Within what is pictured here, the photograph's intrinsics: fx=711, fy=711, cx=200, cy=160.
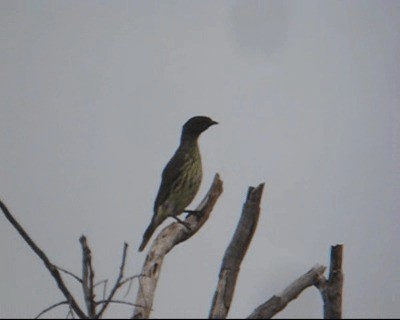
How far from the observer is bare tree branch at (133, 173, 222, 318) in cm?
521

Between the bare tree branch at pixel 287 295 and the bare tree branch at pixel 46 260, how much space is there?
1.33m

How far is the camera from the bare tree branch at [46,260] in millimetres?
4770

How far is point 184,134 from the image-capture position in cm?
1136

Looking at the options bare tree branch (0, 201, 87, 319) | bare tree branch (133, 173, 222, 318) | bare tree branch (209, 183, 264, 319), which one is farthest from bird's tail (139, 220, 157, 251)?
bare tree branch (0, 201, 87, 319)

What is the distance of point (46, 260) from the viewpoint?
488 centimetres

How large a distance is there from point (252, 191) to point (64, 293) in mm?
2076

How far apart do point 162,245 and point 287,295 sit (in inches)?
49.2

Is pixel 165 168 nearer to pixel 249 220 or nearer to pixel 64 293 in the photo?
pixel 249 220

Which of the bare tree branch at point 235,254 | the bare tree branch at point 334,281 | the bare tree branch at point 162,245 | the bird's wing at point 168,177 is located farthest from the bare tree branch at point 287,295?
the bird's wing at point 168,177

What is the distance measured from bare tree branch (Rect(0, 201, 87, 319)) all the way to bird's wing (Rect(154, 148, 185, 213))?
5.54m

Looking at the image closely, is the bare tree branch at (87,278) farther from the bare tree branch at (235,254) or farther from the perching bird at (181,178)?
the perching bird at (181,178)

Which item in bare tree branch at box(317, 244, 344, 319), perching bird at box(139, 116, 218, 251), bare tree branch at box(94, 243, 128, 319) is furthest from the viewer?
perching bird at box(139, 116, 218, 251)

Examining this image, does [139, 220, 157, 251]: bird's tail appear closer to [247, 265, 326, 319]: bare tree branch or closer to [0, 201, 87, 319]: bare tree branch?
[247, 265, 326, 319]: bare tree branch

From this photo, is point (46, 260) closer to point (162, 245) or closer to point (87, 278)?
point (87, 278)
